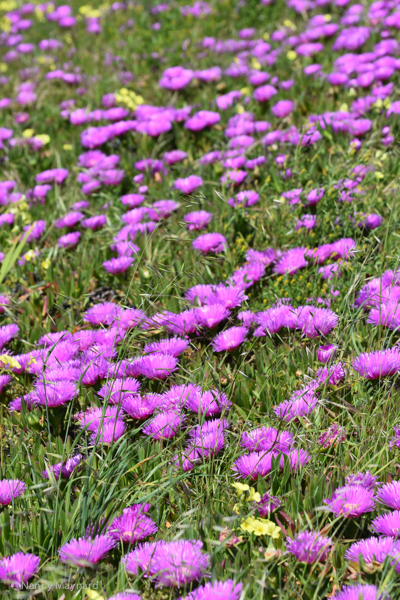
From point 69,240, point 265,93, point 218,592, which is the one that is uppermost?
point 265,93

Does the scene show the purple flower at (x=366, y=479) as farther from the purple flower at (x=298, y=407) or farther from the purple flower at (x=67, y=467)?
the purple flower at (x=67, y=467)

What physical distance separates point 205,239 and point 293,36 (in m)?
3.22

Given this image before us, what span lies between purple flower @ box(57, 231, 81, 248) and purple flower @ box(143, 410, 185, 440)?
4.58ft

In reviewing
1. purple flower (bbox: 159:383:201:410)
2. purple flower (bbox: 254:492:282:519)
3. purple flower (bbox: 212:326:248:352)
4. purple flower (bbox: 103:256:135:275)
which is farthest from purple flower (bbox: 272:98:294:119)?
purple flower (bbox: 254:492:282:519)

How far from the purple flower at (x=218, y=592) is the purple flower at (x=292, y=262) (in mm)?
1265

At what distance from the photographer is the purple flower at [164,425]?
1629mm

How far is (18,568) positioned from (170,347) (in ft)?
2.68

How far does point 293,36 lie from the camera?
4.94 metres

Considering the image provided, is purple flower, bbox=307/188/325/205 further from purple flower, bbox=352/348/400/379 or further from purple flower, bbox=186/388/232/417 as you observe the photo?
purple flower, bbox=186/388/232/417

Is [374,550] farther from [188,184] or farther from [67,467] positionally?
[188,184]

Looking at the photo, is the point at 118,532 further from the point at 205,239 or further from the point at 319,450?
the point at 205,239

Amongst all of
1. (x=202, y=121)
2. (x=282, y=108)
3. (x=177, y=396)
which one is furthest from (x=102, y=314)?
(x=282, y=108)

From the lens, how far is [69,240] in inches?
112

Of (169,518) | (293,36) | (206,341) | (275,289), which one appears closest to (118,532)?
(169,518)
